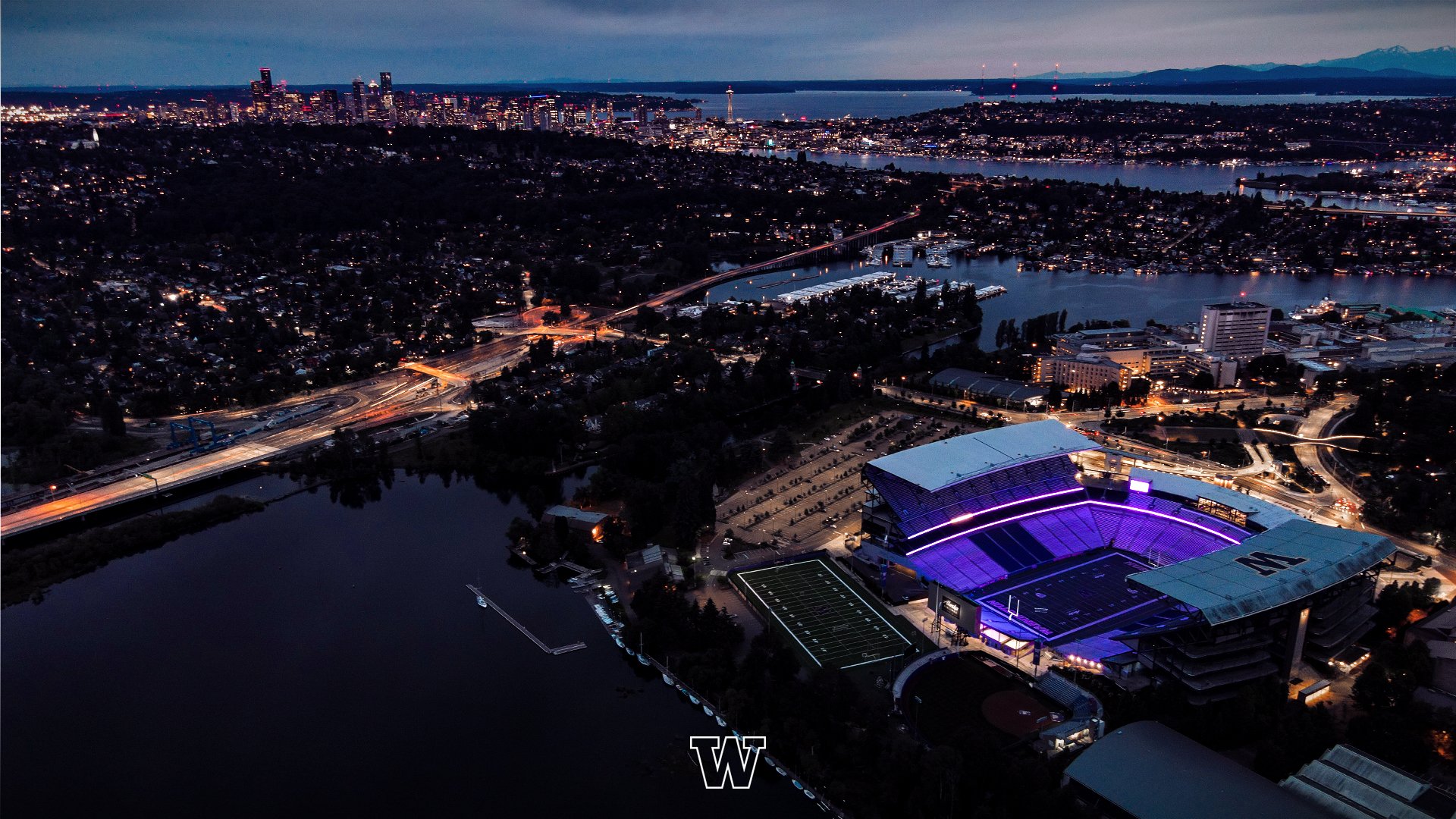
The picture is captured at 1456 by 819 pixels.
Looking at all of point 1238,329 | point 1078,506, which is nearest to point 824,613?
point 1078,506

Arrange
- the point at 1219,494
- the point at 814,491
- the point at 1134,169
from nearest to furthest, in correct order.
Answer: the point at 1219,494, the point at 814,491, the point at 1134,169

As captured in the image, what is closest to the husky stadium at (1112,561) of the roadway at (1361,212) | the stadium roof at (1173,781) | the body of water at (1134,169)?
the stadium roof at (1173,781)

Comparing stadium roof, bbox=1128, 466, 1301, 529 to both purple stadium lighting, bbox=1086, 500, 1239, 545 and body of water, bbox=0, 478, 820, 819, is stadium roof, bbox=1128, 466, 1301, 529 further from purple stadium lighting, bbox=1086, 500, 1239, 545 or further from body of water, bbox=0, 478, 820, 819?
body of water, bbox=0, 478, 820, 819

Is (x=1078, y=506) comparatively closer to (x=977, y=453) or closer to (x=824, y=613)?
(x=977, y=453)

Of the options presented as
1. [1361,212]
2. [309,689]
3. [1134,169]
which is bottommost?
[309,689]

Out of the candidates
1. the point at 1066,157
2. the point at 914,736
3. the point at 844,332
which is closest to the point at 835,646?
the point at 914,736

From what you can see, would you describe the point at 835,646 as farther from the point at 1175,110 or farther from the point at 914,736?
the point at 1175,110
